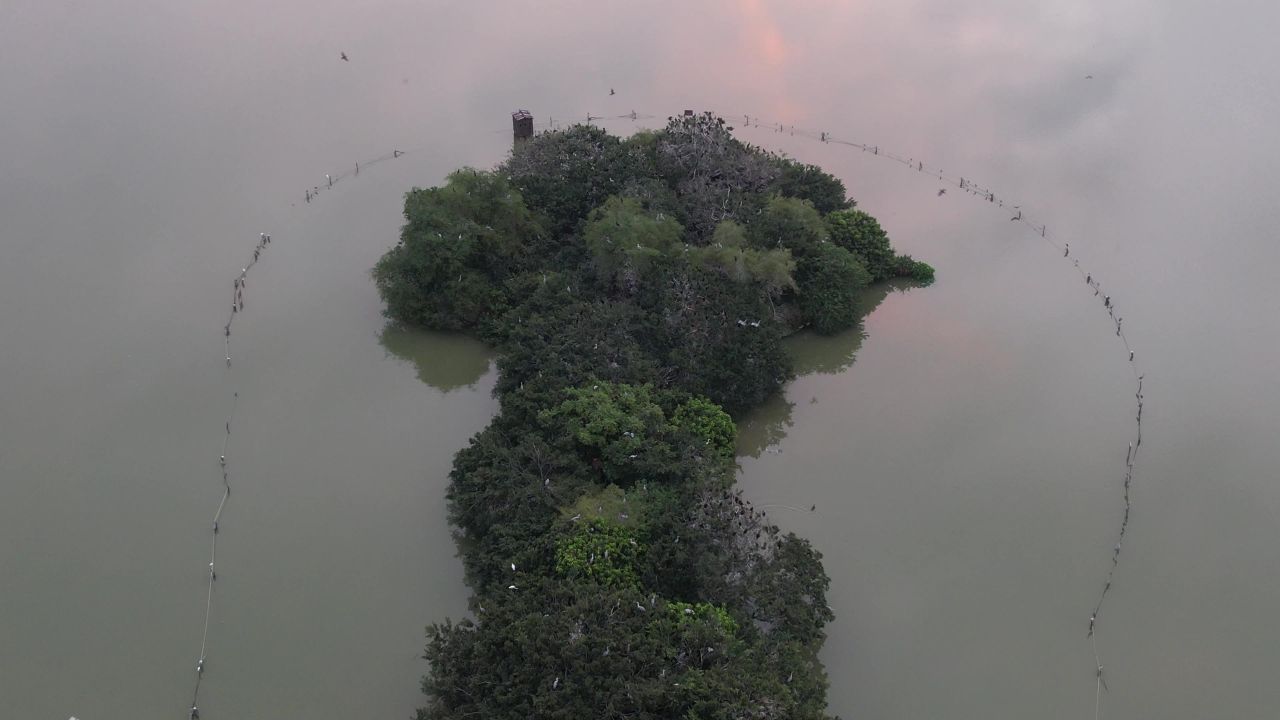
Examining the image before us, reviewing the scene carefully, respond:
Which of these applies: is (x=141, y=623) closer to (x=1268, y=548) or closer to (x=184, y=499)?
(x=184, y=499)

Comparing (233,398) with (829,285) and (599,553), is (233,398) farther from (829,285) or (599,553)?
(829,285)

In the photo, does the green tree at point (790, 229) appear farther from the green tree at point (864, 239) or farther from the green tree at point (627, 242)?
the green tree at point (627, 242)

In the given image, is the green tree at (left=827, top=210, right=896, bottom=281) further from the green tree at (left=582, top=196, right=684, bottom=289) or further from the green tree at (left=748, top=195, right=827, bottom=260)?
the green tree at (left=582, top=196, right=684, bottom=289)

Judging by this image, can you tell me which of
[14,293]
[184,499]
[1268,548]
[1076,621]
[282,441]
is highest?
[14,293]

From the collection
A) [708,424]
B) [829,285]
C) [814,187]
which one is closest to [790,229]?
[829,285]

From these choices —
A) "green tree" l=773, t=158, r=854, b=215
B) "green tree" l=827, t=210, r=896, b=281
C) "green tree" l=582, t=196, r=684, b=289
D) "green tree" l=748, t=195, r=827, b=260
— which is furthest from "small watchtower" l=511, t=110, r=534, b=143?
"green tree" l=827, t=210, r=896, b=281

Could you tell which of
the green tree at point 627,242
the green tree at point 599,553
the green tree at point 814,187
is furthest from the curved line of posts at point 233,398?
the green tree at point 814,187

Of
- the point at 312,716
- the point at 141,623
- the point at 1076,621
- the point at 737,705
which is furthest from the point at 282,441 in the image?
the point at 1076,621
